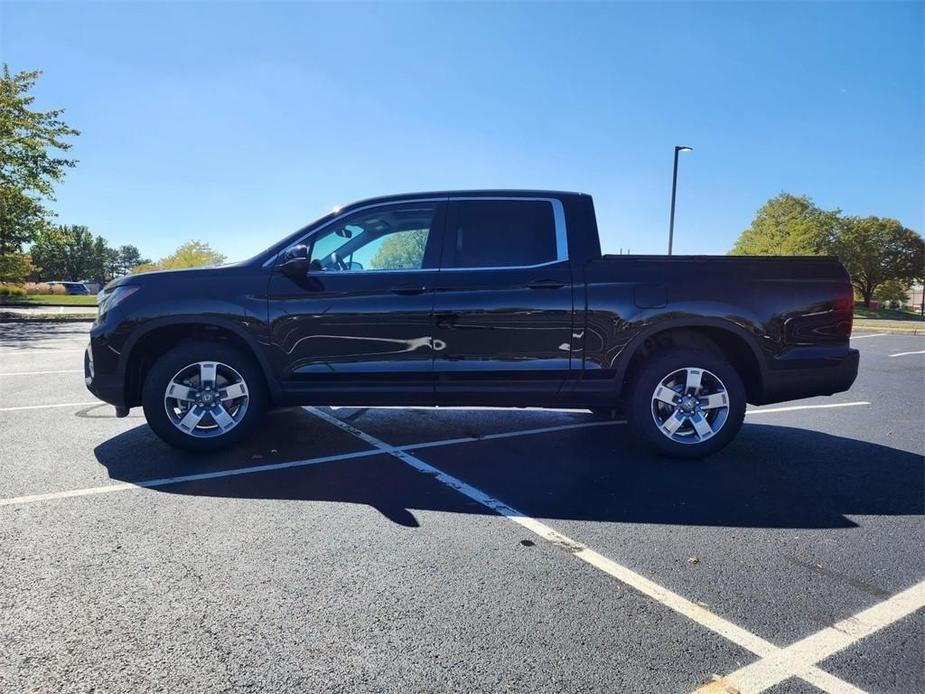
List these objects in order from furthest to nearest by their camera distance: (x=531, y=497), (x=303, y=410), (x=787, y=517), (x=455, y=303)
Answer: (x=303, y=410) < (x=455, y=303) < (x=531, y=497) < (x=787, y=517)

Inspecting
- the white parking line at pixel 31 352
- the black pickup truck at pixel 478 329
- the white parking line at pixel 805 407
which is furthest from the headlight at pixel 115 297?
the white parking line at pixel 31 352

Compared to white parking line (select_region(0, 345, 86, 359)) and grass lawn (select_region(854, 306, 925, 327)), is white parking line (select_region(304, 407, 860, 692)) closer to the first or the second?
white parking line (select_region(0, 345, 86, 359))

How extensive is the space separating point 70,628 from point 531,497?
2.41 metres

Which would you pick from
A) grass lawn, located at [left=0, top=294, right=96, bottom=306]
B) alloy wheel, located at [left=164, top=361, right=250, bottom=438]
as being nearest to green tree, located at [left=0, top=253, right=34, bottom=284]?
grass lawn, located at [left=0, top=294, right=96, bottom=306]

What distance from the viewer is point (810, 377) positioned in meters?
4.49

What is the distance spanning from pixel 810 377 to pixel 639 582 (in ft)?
9.03

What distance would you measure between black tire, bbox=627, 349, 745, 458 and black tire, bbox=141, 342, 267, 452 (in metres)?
2.90

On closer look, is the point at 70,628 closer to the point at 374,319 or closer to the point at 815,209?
the point at 374,319

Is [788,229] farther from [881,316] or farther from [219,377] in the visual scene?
[219,377]

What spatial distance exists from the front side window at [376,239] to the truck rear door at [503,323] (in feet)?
0.97

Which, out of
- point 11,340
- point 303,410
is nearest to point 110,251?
point 11,340

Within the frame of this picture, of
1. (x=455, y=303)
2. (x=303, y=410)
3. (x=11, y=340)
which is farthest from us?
(x=11, y=340)

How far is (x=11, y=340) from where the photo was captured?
13750 millimetres

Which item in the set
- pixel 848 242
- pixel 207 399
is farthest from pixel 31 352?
pixel 848 242
